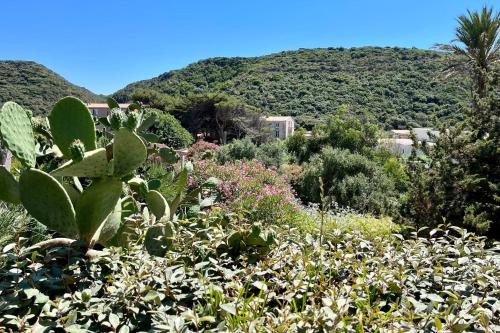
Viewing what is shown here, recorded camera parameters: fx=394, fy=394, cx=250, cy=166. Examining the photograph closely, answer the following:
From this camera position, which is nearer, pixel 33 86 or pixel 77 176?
pixel 77 176

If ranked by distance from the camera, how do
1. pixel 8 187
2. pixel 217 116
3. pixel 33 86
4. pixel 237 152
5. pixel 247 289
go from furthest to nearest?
pixel 33 86, pixel 217 116, pixel 237 152, pixel 8 187, pixel 247 289

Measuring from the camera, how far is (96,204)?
5.39 ft

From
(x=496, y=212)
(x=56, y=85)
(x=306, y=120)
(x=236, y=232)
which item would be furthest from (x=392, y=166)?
(x=56, y=85)

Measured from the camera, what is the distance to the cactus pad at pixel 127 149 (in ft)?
5.19

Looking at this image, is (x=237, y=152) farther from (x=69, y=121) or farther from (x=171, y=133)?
(x=69, y=121)

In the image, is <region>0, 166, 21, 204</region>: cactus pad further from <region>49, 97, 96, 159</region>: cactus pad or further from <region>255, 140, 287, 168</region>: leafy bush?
<region>255, 140, 287, 168</region>: leafy bush

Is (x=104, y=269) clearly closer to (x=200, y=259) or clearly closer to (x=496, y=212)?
(x=200, y=259)

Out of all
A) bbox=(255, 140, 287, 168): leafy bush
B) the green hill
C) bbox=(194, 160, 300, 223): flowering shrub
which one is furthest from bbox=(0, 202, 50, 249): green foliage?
the green hill

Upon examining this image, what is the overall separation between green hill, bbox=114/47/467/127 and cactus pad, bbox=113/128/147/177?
4136 cm

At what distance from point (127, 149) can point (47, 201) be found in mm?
377

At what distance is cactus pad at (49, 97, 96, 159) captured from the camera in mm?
1830

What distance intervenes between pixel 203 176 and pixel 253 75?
54.3m

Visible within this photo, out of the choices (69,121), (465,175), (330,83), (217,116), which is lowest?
(465,175)

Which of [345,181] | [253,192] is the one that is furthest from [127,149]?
[345,181]
